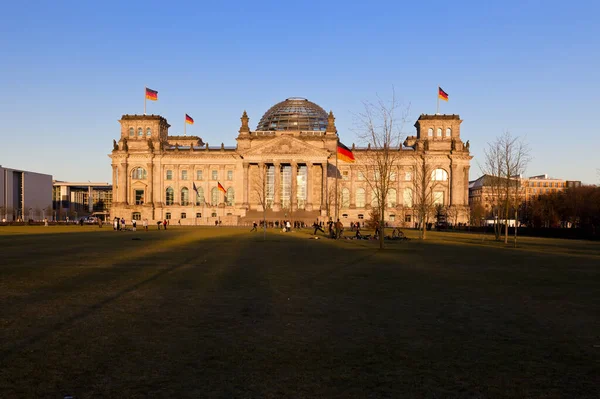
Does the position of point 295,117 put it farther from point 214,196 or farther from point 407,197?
point 407,197

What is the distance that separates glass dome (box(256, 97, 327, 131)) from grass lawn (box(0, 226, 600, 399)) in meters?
100

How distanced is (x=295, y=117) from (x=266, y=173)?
1885cm

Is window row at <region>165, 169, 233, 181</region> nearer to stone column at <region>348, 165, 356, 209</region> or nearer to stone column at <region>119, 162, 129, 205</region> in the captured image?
stone column at <region>119, 162, 129, 205</region>

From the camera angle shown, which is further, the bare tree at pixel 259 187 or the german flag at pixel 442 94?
the bare tree at pixel 259 187

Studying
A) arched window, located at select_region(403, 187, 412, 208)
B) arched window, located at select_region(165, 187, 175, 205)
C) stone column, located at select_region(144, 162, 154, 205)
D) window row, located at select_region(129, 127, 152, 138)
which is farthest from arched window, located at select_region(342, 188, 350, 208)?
window row, located at select_region(129, 127, 152, 138)

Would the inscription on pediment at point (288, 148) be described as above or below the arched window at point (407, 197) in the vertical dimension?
above

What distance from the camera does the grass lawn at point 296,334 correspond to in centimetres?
751

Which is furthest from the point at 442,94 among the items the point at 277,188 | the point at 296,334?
the point at 296,334

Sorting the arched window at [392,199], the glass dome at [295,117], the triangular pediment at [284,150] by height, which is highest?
the glass dome at [295,117]

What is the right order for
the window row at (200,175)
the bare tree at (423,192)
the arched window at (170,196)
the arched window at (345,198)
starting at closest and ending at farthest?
1. the bare tree at (423,192)
2. the arched window at (345,198)
3. the window row at (200,175)
4. the arched window at (170,196)

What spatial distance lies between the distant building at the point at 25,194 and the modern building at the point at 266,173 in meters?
48.6

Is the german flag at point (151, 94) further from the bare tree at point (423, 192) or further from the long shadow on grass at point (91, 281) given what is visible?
the long shadow on grass at point (91, 281)

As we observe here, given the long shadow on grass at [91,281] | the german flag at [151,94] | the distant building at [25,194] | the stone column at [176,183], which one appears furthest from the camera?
the distant building at [25,194]

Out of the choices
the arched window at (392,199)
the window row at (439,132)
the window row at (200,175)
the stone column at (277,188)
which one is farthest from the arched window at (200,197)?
the window row at (439,132)
